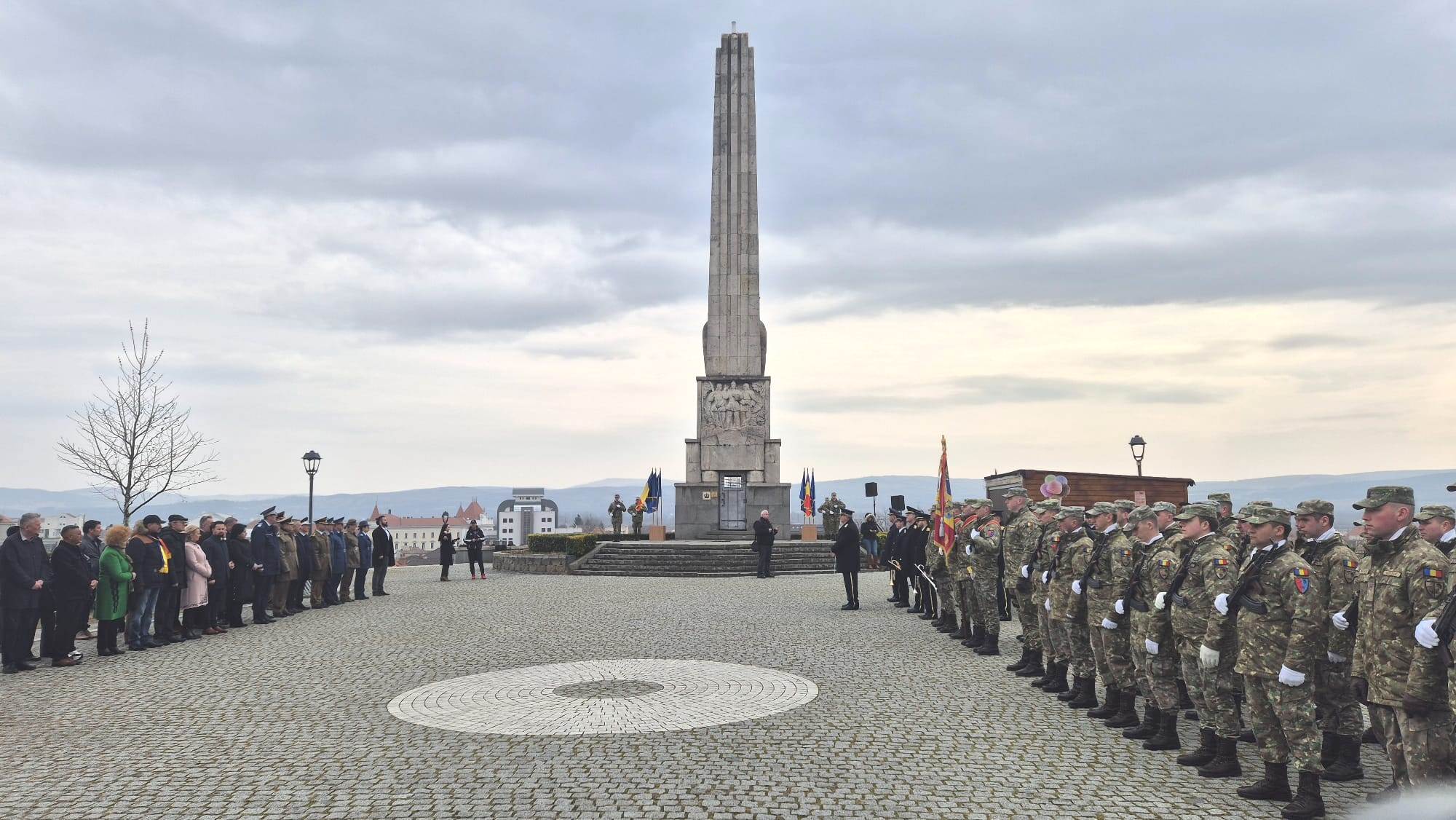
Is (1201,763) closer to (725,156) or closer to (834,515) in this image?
(834,515)

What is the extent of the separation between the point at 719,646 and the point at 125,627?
7724mm

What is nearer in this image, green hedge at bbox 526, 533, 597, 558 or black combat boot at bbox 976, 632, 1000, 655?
black combat boot at bbox 976, 632, 1000, 655

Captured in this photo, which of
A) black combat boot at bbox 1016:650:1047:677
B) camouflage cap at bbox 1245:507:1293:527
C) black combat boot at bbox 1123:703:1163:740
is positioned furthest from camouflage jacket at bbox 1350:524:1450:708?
black combat boot at bbox 1016:650:1047:677

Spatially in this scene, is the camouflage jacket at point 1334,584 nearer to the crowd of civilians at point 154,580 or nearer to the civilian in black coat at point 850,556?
the civilian in black coat at point 850,556

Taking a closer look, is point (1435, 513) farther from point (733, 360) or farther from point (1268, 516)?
point (733, 360)

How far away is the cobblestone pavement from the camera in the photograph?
607 centimetres

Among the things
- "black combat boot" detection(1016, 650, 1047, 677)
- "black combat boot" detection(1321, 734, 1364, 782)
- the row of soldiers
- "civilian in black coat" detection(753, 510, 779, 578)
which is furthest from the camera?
"civilian in black coat" detection(753, 510, 779, 578)

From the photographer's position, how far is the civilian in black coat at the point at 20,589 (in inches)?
440

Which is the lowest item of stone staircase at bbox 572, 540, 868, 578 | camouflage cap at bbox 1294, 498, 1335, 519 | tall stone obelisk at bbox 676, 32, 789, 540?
stone staircase at bbox 572, 540, 868, 578

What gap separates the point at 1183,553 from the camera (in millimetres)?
7293

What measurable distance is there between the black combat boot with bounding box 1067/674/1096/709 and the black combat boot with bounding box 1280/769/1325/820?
2990 mm

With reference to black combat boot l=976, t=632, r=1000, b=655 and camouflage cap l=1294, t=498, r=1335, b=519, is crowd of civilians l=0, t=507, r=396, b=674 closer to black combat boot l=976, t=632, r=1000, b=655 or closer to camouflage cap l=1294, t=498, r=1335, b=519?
black combat boot l=976, t=632, r=1000, b=655

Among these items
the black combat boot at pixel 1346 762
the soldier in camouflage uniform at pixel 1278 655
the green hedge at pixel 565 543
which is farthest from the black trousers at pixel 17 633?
the green hedge at pixel 565 543

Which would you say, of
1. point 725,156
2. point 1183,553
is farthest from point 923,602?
point 725,156
